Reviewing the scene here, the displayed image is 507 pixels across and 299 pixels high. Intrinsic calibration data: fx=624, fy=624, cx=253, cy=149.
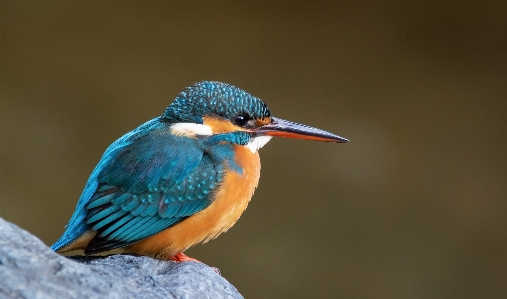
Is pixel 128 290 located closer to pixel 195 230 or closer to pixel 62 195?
pixel 195 230

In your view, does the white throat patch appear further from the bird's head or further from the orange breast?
the orange breast

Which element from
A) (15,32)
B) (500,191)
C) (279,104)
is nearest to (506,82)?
(500,191)

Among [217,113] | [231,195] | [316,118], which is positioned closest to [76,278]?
[231,195]

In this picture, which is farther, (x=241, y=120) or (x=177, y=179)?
(x=241, y=120)

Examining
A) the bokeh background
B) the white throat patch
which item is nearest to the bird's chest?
the white throat patch

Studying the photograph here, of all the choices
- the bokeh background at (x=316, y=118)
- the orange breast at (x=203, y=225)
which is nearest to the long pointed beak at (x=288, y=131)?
Result: the orange breast at (x=203, y=225)

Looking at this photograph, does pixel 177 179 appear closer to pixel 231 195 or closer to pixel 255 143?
pixel 231 195

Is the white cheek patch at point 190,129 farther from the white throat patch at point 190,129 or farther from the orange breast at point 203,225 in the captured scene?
the orange breast at point 203,225
